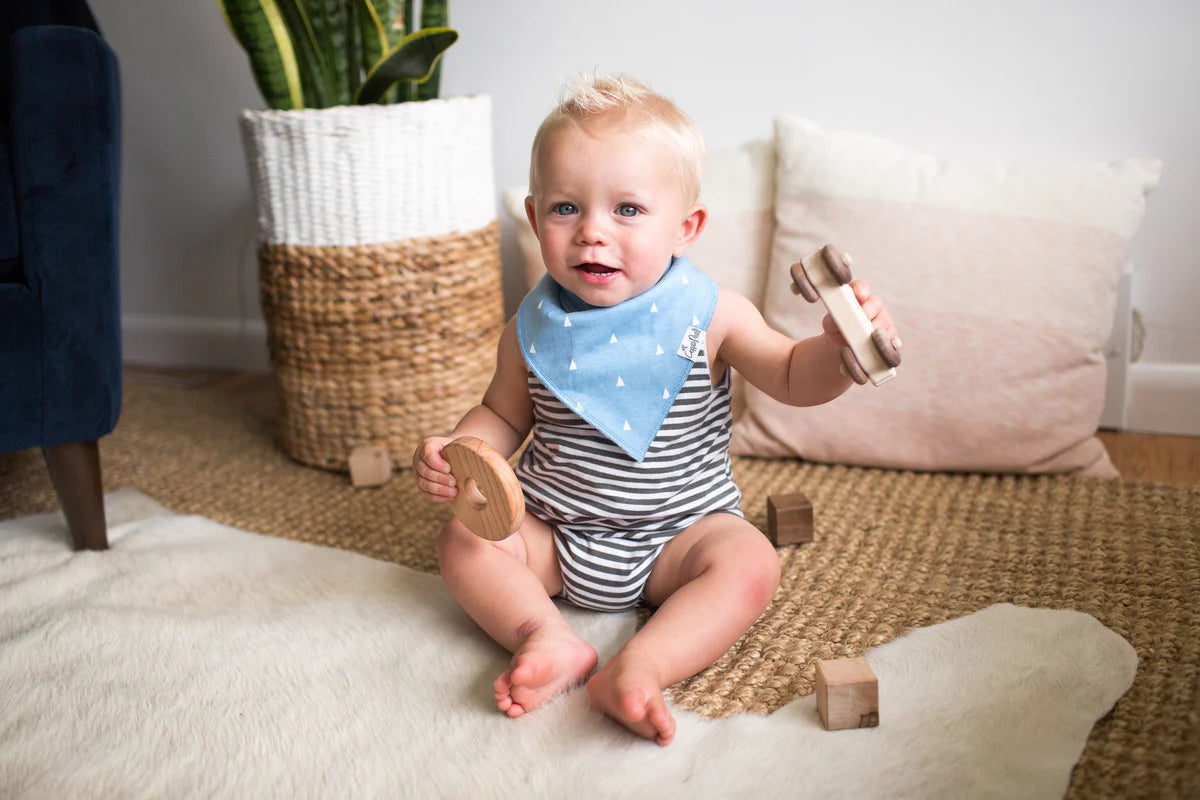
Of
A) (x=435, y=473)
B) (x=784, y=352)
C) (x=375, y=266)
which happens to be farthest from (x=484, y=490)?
(x=375, y=266)

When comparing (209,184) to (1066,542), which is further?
(209,184)

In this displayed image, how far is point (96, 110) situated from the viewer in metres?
1.06

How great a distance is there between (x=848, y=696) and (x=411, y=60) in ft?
3.14

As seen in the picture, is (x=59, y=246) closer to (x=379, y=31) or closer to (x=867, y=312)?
(x=379, y=31)

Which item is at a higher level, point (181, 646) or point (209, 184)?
point (209, 184)

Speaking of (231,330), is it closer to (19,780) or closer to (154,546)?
(154,546)

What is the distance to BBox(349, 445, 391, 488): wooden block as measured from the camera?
138cm

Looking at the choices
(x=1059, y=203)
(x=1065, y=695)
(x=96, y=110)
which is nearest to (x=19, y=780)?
(x=96, y=110)

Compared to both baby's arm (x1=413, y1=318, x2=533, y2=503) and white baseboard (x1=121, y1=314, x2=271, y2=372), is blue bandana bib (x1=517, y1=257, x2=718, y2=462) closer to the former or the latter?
baby's arm (x1=413, y1=318, x2=533, y2=503)

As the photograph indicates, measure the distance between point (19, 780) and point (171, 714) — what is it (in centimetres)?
12

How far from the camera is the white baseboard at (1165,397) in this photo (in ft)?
4.64

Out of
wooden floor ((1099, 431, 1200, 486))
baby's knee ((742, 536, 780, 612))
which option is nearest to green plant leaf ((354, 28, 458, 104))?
baby's knee ((742, 536, 780, 612))

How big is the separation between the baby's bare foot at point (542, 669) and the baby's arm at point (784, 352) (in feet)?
0.95

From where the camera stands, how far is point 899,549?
1.08 m
